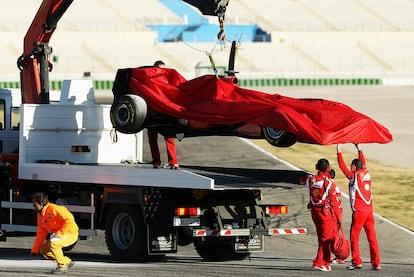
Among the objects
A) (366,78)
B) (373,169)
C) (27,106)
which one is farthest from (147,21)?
(27,106)

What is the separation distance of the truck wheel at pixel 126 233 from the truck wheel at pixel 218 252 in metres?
1.26

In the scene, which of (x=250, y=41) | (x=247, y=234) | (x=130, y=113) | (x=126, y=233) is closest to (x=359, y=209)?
(x=247, y=234)

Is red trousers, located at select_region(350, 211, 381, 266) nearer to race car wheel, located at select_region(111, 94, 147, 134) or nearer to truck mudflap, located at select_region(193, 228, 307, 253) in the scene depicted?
truck mudflap, located at select_region(193, 228, 307, 253)

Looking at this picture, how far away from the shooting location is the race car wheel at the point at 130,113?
17.9 metres

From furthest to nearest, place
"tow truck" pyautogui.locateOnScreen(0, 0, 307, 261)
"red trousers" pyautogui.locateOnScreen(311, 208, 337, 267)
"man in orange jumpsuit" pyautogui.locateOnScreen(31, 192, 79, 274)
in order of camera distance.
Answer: "tow truck" pyautogui.locateOnScreen(0, 0, 307, 261)
"red trousers" pyautogui.locateOnScreen(311, 208, 337, 267)
"man in orange jumpsuit" pyautogui.locateOnScreen(31, 192, 79, 274)

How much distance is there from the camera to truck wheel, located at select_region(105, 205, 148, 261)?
1747 centimetres

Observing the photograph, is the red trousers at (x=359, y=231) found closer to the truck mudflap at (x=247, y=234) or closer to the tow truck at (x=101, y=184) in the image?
the truck mudflap at (x=247, y=234)

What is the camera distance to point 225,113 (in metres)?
17.4

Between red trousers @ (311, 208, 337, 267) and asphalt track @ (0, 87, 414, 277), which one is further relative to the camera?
red trousers @ (311, 208, 337, 267)

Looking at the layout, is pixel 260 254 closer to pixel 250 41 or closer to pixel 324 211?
pixel 324 211

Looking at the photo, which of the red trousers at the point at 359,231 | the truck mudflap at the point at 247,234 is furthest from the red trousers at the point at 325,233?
the truck mudflap at the point at 247,234

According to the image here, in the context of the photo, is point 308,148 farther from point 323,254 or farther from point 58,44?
point 58,44

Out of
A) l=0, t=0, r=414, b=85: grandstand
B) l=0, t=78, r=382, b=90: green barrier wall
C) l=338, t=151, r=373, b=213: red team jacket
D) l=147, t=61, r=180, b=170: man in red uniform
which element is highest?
l=0, t=0, r=414, b=85: grandstand

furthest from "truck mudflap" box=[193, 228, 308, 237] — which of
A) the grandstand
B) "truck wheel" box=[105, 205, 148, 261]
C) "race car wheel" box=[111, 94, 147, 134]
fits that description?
the grandstand
